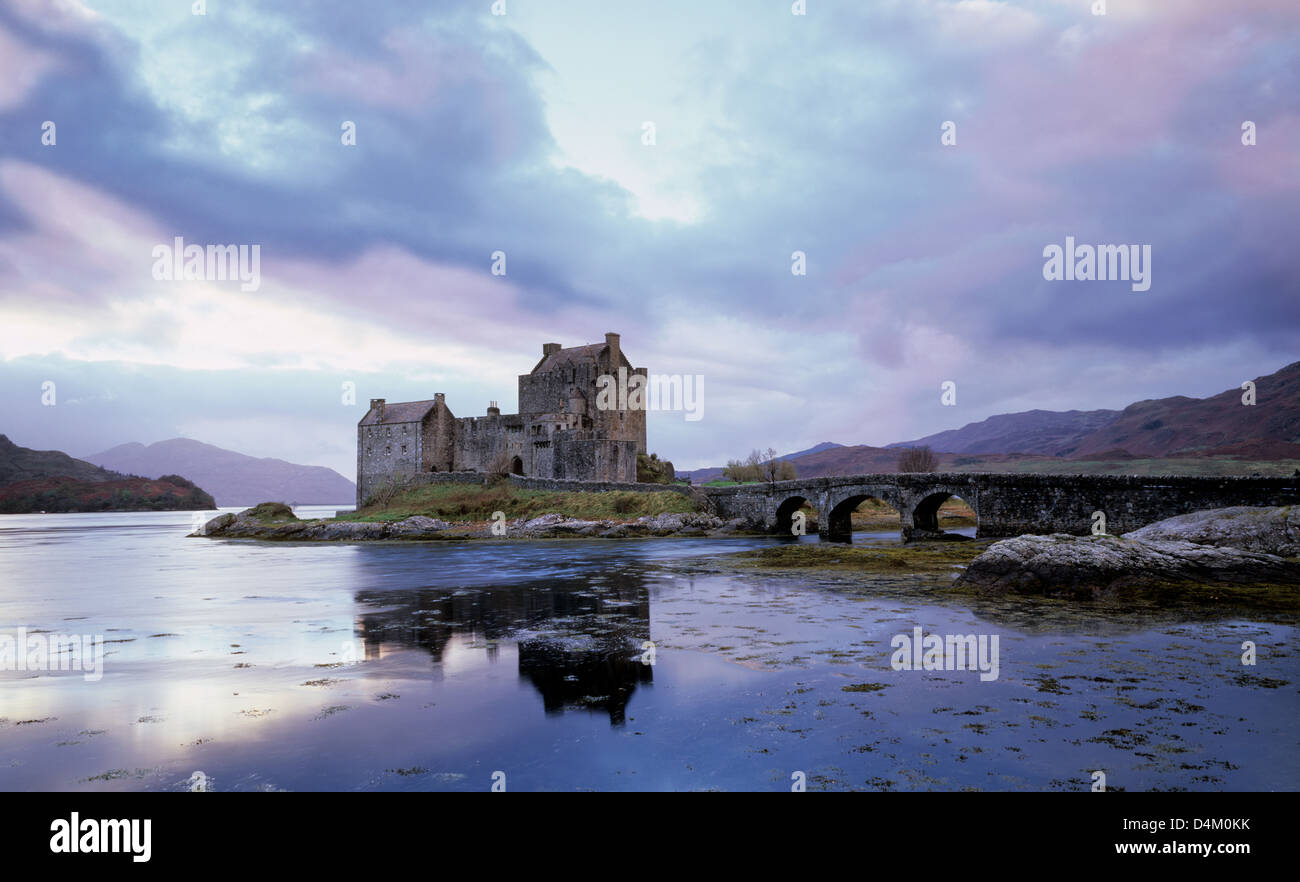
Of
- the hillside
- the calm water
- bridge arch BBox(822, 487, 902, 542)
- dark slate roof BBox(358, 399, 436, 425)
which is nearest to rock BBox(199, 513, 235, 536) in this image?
dark slate roof BBox(358, 399, 436, 425)

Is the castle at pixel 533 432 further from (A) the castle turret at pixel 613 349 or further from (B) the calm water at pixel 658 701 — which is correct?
(B) the calm water at pixel 658 701

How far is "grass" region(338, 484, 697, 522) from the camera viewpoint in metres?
Answer: 51.7

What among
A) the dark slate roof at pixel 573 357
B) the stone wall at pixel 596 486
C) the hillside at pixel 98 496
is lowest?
the hillside at pixel 98 496

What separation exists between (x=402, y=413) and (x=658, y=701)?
69671 mm

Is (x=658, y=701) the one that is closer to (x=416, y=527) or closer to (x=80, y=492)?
(x=416, y=527)

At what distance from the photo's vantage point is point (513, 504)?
2239 inches

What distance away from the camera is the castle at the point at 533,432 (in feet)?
202

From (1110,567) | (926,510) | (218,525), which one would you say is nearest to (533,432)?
(218,525)

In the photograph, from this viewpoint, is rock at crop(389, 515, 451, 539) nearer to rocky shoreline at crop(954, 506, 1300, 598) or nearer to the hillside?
rocky shoreline at crop(954, 506, 1300, 598)

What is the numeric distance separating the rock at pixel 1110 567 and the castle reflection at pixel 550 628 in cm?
1007

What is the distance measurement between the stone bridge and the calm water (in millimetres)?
18484

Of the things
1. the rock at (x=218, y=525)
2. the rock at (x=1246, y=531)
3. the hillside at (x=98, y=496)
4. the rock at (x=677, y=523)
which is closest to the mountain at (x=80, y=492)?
the hillside at (x=98, y=496)
